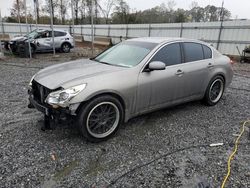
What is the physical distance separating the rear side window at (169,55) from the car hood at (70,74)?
2.54ft

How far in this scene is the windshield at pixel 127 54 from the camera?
3.45 metres

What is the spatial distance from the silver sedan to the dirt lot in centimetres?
34

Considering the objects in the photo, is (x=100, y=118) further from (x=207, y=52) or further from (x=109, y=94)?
(x=207, y=52)

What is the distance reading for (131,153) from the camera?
285 centimetres

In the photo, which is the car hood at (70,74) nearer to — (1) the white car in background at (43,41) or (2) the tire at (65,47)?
(1) the white car in background at (43,41)

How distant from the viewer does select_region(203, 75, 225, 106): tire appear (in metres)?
4.46

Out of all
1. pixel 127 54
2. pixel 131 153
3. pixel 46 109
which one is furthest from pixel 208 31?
pixel 46 109

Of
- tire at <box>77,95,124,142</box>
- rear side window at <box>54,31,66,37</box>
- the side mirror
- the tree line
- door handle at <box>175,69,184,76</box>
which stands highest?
the tree line

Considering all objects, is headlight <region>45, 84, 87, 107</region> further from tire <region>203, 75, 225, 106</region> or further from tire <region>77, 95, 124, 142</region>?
tire <region>203, 75, 225, 106</region>

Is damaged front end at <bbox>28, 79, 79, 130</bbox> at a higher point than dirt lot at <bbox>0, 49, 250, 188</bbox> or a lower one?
higher

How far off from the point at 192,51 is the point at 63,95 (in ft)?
8.97

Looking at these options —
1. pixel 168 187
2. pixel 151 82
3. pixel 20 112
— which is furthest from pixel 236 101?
pixel 20 112

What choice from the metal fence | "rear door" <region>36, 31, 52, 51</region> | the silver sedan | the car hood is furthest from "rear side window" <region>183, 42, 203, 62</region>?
"rear door" <region>36, 31, 52, 51</region>

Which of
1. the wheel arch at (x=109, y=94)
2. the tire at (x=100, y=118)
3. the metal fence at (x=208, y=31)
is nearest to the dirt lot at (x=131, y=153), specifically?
the tire at (x=100, y=118)
